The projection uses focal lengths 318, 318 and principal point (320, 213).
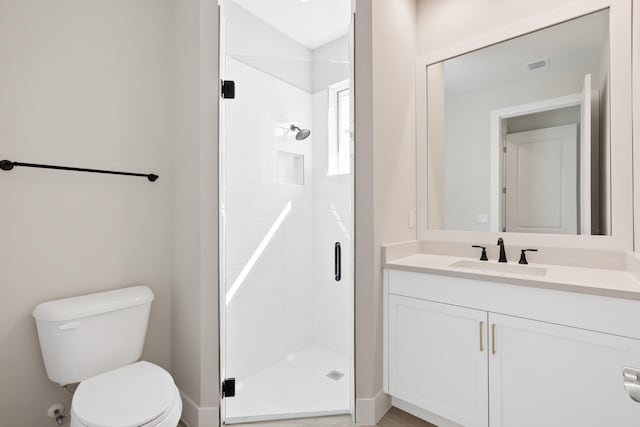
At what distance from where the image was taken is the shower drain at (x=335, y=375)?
2219mm

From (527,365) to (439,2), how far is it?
2233 millimetres

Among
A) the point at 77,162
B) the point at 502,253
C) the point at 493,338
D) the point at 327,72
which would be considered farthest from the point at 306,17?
the point at 493,338

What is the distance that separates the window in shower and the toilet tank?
1.42 metres

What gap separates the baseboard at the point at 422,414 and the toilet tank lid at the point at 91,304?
152 centimetres

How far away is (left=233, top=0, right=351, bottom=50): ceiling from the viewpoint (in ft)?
7.72

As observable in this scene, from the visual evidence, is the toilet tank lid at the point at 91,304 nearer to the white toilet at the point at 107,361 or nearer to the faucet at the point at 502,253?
the white toilet at the point at 107,361

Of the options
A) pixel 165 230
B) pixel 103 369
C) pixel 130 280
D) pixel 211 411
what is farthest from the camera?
pixel 165 230

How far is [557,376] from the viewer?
1.32 metres

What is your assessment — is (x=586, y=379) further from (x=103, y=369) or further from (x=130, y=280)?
(x=130, y=280)

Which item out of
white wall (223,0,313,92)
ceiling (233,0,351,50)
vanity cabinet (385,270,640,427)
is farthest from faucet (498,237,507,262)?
ceiling (233,0,351,50)

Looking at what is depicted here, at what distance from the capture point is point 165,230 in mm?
1954

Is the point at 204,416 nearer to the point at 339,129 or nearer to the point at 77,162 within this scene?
the point at 77,162

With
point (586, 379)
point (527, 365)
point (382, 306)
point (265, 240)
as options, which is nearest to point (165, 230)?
point (265, 240)

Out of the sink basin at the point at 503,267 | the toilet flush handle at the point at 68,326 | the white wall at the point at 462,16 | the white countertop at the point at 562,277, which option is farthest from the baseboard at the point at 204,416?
the white wall at the point at 462,16
